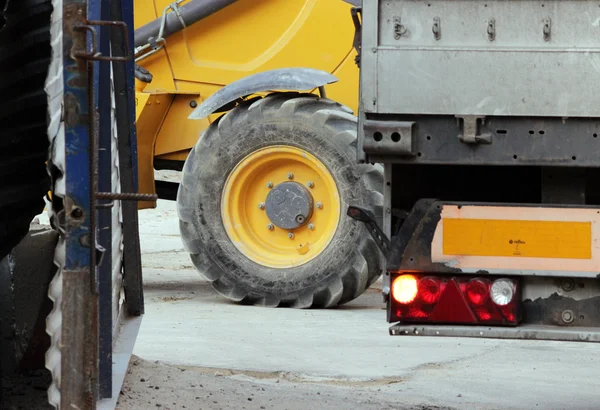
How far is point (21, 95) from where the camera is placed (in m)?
3.84

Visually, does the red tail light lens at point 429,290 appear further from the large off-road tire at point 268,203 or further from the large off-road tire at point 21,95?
the large off-road tire at point 268,203

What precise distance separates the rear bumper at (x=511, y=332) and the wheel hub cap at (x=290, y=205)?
3.80 meters

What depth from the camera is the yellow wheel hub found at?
8.38 m

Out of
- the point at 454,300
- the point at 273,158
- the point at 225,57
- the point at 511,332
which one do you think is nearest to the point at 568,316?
the point at 511,332

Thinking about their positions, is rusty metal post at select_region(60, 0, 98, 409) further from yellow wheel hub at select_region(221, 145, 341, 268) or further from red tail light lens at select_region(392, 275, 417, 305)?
yellow wheel hub at select_region(221, 145, 341, 268)

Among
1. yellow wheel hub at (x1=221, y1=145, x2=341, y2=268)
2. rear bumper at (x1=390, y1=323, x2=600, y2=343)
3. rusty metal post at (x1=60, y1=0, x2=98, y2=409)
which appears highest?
rusty metal post at (x1=60, y1=0, x2=98, y2=409)

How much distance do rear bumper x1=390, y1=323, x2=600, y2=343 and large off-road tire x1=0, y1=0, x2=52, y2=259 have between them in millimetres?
1457

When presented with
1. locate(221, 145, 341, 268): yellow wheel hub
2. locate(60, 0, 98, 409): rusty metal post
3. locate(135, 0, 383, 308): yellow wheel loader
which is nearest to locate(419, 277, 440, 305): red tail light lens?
locate(60, 0, 98, 409): rusty metal post

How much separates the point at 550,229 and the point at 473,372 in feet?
6.56

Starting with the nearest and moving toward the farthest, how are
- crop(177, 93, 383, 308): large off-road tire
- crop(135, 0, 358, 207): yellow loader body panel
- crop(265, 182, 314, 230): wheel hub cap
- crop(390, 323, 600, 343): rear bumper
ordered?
crop(390, 323, 600, 343): rear bumper, crop(177, 93, 383, 308): large off-road tire, crop(265, 182, 314, 230): wheel hub cap, crop(135, 0, 358, 207): yellow loader body panel

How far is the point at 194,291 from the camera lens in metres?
9.39

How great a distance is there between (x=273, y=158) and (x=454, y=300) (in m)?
4.05

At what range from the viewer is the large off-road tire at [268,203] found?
27.1ft

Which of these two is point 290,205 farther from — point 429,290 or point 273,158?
point 429,290
